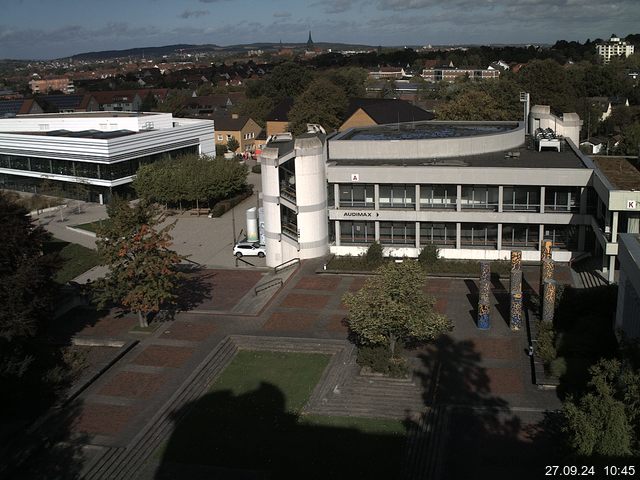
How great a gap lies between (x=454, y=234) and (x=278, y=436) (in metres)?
21.1

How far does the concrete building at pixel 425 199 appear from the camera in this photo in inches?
1501

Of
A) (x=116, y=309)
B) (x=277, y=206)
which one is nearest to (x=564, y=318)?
(x=277, y=206)

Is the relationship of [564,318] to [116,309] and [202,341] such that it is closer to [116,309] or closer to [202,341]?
[202,341]

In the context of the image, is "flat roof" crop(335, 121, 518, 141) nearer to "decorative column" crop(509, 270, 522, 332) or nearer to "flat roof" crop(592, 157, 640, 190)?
"flat roof" crop(592, 157, 640, 190)

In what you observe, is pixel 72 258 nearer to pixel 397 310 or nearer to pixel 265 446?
pixel 397 310

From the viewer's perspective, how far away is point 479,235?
39.8 meters

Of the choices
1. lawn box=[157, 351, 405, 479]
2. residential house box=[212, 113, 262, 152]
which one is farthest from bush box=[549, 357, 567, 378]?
residential house box=[212, 113, 262, 152]

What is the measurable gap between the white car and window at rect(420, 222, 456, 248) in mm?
9935

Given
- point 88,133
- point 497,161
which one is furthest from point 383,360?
point 88,133

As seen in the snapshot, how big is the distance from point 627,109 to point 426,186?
70849 mm

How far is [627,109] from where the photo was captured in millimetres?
98250

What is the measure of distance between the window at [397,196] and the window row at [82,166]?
2904 centimetres

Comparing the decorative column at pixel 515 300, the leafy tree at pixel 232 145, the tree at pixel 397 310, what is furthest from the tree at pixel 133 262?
the leafy tree at pixel 232 145

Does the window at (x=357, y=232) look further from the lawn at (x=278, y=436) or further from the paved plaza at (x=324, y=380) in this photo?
the lawn at (x=278, y=436)
